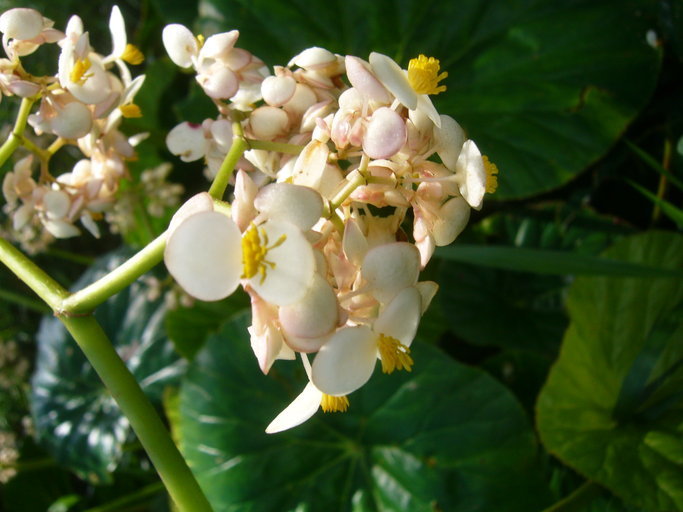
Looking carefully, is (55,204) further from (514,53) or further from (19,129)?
Answer: (514,53)

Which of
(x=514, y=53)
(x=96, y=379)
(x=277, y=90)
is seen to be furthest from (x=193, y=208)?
(x=96, y=379)

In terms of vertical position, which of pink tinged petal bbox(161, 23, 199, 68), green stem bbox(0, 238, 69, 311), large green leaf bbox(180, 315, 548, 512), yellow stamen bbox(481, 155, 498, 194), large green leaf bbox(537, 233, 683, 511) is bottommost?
large green leaf bbox(180, 315, 548, 512)

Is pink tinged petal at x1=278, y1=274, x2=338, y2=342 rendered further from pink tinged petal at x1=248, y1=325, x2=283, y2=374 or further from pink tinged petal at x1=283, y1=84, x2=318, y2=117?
pink tinged petal at x1=283, y1=84, x2=318, y2=117

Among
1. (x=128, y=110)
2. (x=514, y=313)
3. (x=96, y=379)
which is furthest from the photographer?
(x=96, y=379)

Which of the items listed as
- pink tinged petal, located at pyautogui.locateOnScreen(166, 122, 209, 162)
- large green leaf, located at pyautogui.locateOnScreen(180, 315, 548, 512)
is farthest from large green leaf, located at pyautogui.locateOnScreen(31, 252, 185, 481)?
pink tinged petal, located at pyautogui.locateOnScreen(166, 122, 209, 162)

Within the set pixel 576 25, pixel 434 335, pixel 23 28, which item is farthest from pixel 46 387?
pixel 576 25

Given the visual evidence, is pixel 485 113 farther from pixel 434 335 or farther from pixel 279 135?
pixel 279 135
